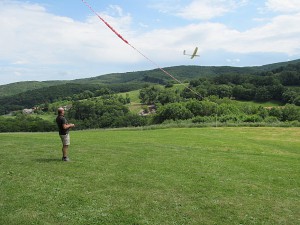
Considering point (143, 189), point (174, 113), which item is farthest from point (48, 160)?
point (174, 113)

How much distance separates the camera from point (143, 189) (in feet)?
41.5

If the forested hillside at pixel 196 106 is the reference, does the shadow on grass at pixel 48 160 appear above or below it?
above

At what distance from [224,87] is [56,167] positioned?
131 m

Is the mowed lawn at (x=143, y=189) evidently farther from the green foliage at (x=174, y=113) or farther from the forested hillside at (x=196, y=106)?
the green foliage at (x=174, y=113)

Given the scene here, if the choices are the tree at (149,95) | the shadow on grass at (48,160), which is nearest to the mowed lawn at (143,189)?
the shadow on grass at (48,160)

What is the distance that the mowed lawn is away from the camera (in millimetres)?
10320

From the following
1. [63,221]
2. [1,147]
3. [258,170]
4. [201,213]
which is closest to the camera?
[63,221]

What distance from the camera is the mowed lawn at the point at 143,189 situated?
406 inches

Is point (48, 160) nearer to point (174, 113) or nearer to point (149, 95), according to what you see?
point (174, 113)

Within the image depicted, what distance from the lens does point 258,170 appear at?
1697 cm

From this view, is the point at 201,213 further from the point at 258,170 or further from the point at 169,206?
the point at 258,170

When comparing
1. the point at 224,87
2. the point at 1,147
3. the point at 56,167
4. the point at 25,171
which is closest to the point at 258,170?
the point at 56,167

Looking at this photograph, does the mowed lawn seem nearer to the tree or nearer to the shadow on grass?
the shadow on grass

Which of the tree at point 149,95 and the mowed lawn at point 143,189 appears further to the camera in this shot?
the tree at point 149,95
